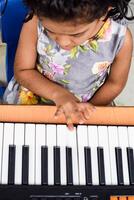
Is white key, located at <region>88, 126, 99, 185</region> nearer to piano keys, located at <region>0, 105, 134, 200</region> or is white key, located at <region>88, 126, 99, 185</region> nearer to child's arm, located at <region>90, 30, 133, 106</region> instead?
piano keys, located at <region>0, 105, 134, 200</region>

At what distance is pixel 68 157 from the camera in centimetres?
100

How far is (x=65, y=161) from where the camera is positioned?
3.29 feet

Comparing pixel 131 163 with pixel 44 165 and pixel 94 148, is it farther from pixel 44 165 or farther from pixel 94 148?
pixel 44 165

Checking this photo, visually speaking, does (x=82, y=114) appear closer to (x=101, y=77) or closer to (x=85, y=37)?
(x=85, y=37)

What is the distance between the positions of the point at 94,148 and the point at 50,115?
4.7 inches

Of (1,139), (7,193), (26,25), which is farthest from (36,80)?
(7,193)

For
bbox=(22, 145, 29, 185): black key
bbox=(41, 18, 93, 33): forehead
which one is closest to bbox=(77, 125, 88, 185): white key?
bbox=(22, 145, 29, 185): black key

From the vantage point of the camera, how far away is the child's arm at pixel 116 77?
47.9 inches

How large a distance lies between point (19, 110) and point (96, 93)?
0.34 m

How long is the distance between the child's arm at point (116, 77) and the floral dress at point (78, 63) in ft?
0.05

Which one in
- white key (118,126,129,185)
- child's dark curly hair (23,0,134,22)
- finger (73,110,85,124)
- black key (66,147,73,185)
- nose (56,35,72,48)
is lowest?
black key (66,147,73,185)

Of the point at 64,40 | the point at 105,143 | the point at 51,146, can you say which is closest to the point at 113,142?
the point at 105,143

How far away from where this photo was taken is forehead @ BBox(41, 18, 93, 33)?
0.93m

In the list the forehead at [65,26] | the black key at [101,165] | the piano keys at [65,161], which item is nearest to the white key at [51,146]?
the piano keys at [65,161]
